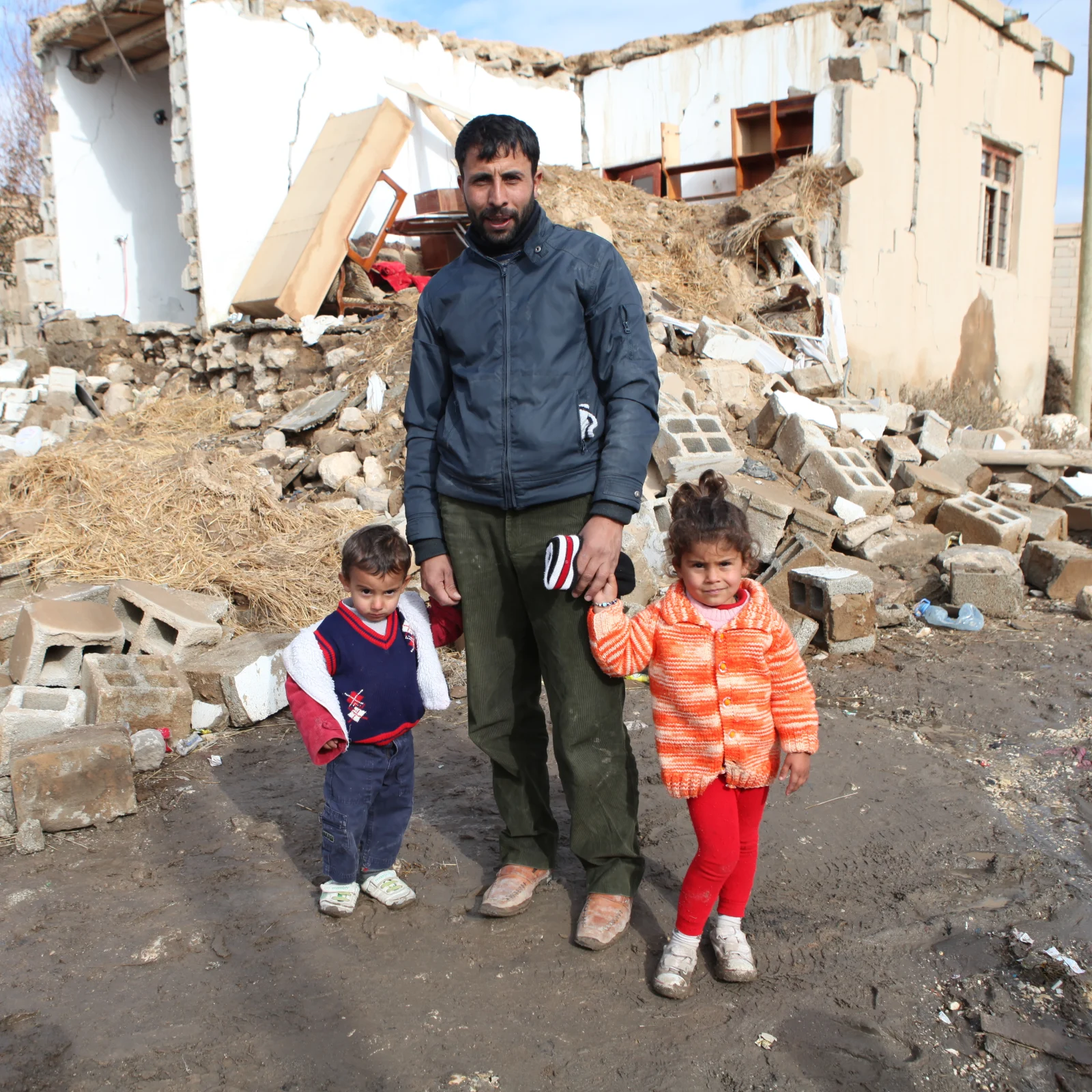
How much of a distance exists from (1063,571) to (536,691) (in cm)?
510

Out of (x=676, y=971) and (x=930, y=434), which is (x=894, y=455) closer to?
(x=930, y=434)

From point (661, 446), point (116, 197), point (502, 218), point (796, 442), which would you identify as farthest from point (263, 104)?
point (502, 218)

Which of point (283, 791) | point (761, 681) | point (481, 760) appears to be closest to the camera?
point (761, 681)

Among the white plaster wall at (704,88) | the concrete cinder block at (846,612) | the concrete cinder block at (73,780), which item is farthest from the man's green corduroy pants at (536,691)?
the white plaster wall at (704,88)

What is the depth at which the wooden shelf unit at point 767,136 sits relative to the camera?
37.3 feet

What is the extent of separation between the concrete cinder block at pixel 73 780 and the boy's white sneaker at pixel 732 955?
2243 millimetres

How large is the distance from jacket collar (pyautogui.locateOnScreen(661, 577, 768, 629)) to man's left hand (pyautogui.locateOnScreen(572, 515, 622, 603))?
0.57 feet

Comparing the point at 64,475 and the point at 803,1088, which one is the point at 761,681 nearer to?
the point at 803,1088

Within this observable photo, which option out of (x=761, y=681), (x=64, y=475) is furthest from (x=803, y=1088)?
(x=64, y=475)

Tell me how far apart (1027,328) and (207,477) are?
13.1 m

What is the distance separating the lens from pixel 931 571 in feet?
21.3

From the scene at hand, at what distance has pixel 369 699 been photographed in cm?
261

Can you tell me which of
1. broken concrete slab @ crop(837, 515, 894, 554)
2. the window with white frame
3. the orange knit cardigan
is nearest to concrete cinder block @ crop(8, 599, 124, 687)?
the orange knit cardigan

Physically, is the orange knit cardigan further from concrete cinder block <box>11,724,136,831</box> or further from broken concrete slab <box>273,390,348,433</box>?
broken concrete slab <box>273,390,348,433</box>
